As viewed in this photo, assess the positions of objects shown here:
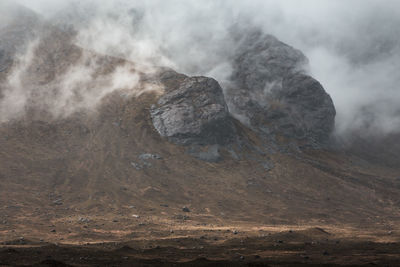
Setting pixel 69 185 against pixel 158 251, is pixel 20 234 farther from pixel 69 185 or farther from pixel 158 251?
pixel 69 185

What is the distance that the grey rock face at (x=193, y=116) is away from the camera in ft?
561

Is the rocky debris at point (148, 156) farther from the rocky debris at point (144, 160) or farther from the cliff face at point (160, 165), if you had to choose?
the cliff face at point (160, 165)

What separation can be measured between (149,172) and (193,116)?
5414 cm

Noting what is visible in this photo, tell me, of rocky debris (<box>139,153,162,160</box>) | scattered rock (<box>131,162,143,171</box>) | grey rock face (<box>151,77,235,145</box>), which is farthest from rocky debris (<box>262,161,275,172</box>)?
scattered rock (<box>131,162,143,171</box>)

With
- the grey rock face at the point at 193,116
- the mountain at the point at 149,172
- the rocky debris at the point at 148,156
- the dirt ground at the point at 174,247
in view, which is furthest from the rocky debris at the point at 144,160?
the dirt ground at the point at 174,247

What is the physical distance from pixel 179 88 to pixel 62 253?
156563mm

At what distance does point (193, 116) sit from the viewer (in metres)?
180

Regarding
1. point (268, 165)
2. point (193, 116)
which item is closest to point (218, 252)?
point (268, 165)

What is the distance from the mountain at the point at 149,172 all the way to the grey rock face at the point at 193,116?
562mm

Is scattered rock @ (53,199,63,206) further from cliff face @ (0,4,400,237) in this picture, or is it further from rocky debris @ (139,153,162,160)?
rocky debris @ (139,153,162,160)

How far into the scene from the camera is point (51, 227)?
72.0 m

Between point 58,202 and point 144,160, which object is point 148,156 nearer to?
point 144,160

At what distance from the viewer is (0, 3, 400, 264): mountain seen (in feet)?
277

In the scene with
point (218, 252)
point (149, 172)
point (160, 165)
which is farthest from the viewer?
point (160, 165)
